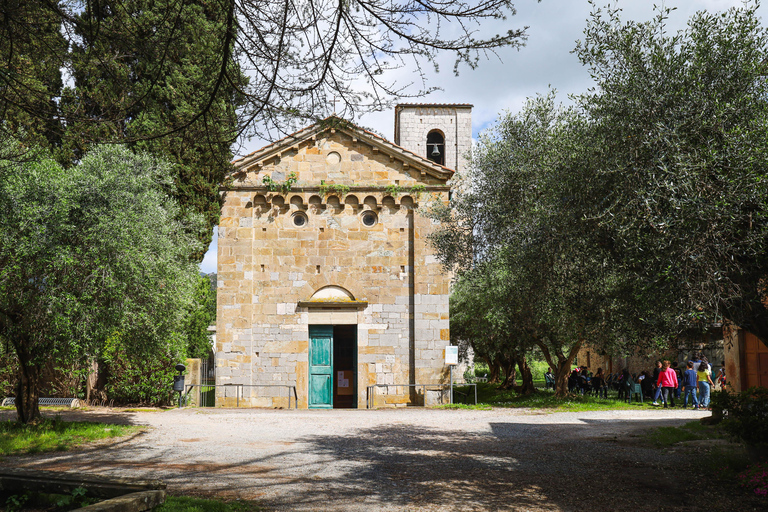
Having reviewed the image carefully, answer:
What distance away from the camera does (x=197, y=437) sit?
10.9 m

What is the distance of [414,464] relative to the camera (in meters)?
8.61

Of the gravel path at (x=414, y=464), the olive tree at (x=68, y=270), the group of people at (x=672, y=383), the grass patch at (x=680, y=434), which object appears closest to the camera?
the gravel path at (x=414, y=464)

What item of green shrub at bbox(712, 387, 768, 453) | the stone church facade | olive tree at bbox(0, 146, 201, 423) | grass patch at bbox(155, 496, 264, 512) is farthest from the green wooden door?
green shrub at bbox(712, 387, 768, 453)

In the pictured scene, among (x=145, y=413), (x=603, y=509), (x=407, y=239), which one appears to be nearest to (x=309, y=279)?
(x=407, y=239)

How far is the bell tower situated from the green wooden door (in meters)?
18.3

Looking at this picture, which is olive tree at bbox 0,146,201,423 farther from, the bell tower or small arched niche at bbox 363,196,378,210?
the bell tower

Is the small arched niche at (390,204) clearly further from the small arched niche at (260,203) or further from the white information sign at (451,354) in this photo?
the white information sign at (451,354)

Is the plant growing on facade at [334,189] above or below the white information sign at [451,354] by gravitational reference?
above

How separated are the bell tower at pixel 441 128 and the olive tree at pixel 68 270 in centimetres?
2395

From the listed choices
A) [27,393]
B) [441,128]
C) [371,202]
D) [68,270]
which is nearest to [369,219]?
[371,202]

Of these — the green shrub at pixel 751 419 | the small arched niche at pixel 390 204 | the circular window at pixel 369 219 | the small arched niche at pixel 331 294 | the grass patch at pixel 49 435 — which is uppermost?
the small arched niche at pixel 390 204

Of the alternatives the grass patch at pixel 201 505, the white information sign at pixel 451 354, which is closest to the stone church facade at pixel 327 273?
the white information sign at pixel 451 354

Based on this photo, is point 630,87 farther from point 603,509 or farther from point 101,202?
point 101,202

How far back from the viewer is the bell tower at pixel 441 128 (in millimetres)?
33812
